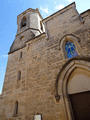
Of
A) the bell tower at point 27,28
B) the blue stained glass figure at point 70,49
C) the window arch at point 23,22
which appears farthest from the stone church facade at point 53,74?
the window arch at point 23,22

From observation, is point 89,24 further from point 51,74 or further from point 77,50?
point 51,74

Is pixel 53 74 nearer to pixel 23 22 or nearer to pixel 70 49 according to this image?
pixel 70 49

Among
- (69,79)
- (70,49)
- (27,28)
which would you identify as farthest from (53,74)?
(27,28)

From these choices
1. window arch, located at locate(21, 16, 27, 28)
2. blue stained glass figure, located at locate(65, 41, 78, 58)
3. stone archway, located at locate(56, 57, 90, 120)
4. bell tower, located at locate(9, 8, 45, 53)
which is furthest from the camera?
window arch, located at locate(21, 16, 27, 28)

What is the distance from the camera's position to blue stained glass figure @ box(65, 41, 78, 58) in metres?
5.59

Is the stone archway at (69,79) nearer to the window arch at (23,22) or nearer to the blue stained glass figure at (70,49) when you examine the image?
the blue stained glass figure at (70,49)

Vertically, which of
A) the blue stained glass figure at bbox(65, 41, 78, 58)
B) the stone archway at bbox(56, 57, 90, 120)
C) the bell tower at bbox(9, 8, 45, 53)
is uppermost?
the bell tower at bbox(9, 8, 45, 53)

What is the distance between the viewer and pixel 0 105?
6426 millimetres

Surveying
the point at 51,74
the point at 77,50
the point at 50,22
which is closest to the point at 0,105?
the point at 51,74

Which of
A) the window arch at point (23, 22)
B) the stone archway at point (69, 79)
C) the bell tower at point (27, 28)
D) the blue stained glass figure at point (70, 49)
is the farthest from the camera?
the window arch at point (23, 22)

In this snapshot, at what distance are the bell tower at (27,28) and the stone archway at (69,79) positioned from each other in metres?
5.64

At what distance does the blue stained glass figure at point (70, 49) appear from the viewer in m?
5.59

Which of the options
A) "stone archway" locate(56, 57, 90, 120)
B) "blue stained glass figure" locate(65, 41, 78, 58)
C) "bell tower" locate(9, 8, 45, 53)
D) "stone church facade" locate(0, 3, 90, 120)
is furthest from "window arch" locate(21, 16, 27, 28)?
"stone archway" locate(56, 57, 90, 120)

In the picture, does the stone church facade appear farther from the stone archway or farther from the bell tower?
the bell tower
